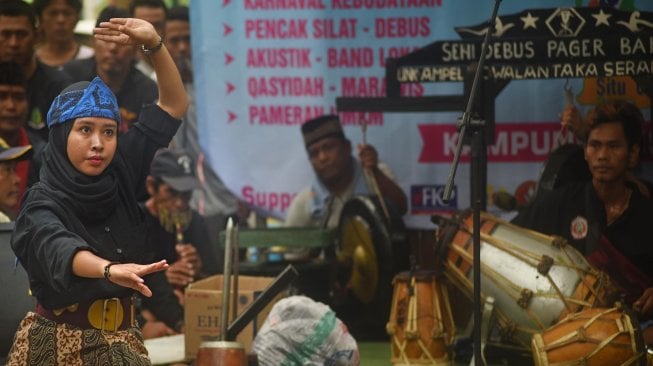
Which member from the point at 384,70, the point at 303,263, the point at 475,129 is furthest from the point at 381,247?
the point at 475,129

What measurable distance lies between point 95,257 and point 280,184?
440 cm

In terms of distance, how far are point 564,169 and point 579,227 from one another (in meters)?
0.43

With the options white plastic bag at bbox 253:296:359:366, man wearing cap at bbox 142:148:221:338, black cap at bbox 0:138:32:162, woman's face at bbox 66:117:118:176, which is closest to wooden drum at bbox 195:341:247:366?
white plastic bag at bbox 253:296:359:366

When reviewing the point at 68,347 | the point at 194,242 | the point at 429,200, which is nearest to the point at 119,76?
the point at 194,242

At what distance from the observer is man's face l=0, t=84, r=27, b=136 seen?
358 inches

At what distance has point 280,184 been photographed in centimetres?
953

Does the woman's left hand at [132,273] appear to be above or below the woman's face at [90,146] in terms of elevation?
below

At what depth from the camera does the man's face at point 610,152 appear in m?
8.24

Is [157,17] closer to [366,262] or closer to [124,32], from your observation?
[366,262]

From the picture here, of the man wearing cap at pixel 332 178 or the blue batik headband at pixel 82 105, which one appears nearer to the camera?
the blue batik headband at pixel 82 105

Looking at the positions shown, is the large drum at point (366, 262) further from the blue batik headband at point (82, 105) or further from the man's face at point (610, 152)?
the blue batik headband at point (82, 105)

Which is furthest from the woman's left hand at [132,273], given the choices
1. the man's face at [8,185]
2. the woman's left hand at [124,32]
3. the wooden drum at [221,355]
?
the man's face at [8,185]

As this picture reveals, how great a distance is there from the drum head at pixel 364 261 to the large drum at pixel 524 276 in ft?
2.98

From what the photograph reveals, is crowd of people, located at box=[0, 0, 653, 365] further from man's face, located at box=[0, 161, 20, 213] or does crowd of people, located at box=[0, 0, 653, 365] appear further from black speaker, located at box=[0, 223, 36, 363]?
black speaker, located at box=[0, 223, 36, 363]
